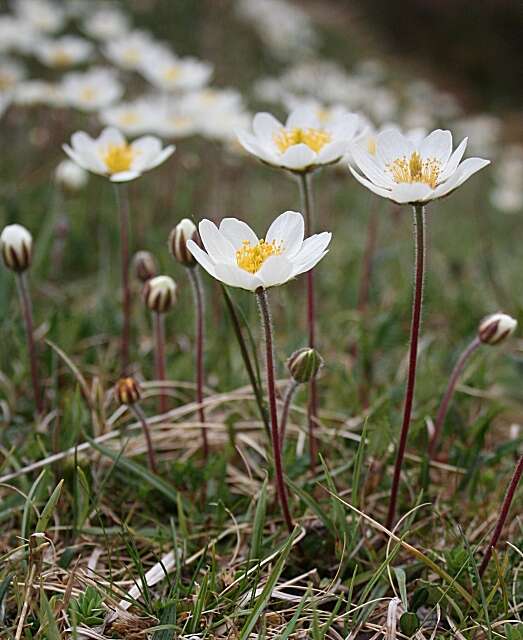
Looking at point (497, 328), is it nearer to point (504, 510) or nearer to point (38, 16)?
point (504, 510)

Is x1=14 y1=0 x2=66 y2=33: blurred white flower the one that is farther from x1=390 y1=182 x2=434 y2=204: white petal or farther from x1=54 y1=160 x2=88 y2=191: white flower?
x1=390 y1=182 x2=434 y2=204: white petal

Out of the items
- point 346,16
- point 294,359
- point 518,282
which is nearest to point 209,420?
point 294,359

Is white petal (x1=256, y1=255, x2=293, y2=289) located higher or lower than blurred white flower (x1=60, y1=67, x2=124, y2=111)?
lower

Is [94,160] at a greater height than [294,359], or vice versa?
[94,160]

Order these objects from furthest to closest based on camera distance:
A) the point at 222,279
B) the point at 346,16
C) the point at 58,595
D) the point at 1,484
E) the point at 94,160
→ the point at 346,16 < the point at 94,160 < the point at 1,484 < the point at 58,595 < the point at 222,279

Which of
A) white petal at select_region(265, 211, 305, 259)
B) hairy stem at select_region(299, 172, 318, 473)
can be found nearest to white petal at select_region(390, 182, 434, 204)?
white petal at select_region(265, 211, 305, 259)

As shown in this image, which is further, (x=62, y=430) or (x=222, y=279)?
(x=62, y=430)

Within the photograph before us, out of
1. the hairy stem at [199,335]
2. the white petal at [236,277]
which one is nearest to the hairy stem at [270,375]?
the white petal at [236,277]

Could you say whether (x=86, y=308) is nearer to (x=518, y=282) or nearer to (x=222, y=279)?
(x=222, y=279)
